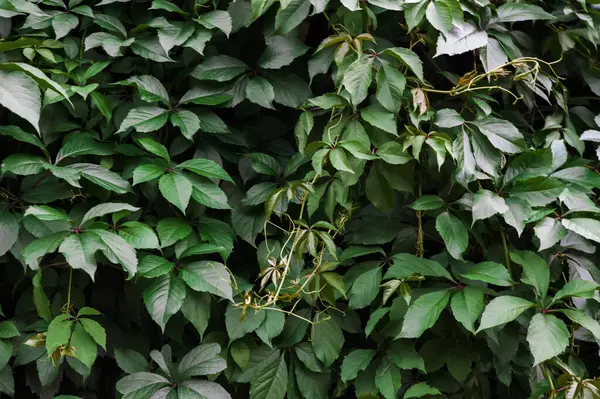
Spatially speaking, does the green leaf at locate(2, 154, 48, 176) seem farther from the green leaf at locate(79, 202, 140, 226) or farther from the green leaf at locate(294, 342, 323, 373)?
the green leaf at locate(294, 342, 323, 373)

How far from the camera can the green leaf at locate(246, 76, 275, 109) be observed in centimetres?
159

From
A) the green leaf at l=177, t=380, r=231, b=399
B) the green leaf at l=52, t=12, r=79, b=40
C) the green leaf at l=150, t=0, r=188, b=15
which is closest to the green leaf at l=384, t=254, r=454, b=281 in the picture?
the green leaf at l=177, t=380, r=231, b=399

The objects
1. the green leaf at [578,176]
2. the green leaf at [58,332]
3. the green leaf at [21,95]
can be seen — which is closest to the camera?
the green leaf at [21,95]

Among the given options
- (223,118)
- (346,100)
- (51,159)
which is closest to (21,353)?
(51,159)

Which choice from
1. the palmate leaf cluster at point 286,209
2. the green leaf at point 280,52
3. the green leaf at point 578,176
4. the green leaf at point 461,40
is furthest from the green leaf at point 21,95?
the green leaf at point 578,176

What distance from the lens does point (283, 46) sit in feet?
5.40

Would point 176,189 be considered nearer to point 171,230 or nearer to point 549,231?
point 171,230

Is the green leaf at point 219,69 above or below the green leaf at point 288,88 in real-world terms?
above

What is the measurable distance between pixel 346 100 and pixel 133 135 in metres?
0.53

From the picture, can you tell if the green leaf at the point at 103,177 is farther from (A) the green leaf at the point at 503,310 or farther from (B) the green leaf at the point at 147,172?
(A) the green leaf at the point at 503,310

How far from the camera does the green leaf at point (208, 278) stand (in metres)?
1.43

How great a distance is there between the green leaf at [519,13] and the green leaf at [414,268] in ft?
2.13

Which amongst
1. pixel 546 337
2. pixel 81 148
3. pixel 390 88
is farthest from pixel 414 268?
pixel 81 148

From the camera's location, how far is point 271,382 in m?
1.55
